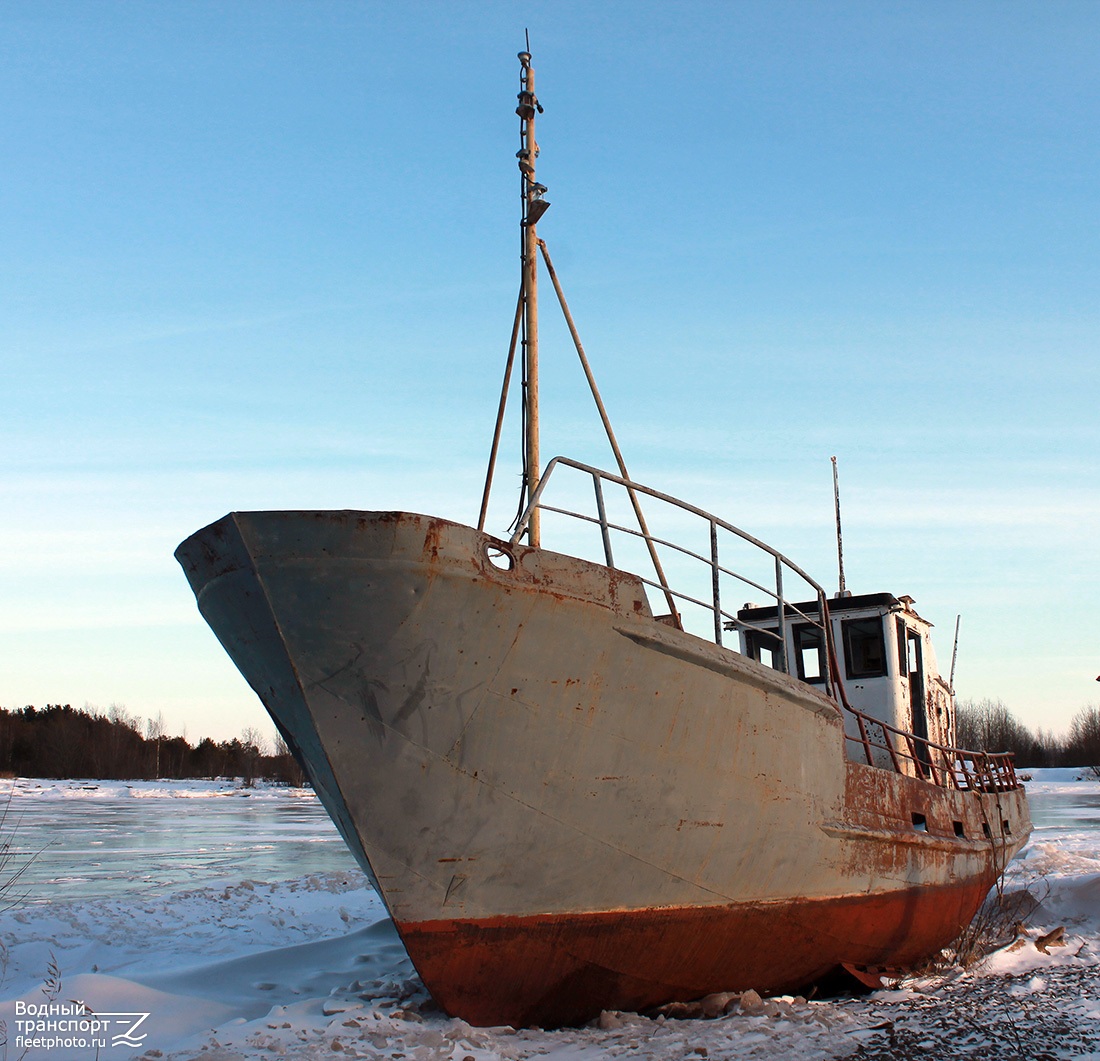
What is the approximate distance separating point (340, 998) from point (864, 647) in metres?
6.15

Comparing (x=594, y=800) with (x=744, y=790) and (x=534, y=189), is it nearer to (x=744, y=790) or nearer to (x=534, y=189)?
(x=744, y=790)

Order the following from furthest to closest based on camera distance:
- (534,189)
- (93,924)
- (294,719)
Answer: (93,924) < (534,189) < (294,719)

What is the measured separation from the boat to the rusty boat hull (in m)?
0.01

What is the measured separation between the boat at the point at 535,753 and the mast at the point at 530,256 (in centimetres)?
92

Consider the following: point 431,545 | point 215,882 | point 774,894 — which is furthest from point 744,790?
point 215,882

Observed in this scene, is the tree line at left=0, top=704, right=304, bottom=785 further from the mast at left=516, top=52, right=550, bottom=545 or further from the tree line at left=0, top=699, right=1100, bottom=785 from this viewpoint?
the mast at left=516, top=52, right=550, bottom=545

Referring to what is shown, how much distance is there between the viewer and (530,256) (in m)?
7.64

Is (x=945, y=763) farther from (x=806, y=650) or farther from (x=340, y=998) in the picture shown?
(x=340, y=998)

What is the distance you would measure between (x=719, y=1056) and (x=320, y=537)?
3.54 metres

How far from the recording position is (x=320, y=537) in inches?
196

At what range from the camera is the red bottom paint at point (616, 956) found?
17.8 ft

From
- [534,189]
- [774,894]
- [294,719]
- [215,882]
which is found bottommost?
[215,882]

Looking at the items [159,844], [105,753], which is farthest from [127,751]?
[159,844]

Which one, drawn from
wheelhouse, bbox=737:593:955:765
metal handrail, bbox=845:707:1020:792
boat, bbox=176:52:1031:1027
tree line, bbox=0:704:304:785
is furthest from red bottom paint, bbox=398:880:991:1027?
tree line, bbox=0:704:304:785
